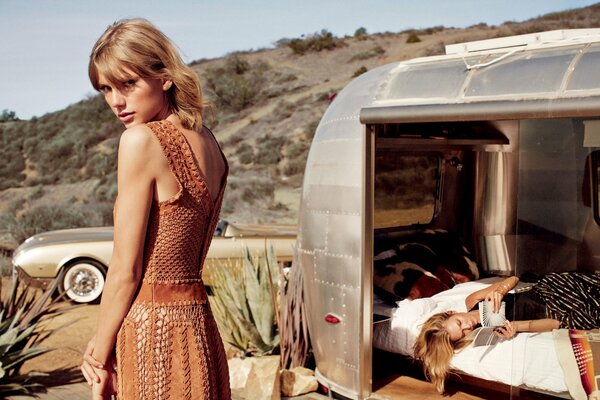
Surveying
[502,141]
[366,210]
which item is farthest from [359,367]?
[502,141]

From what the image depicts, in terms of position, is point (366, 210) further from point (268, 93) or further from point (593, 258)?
point (268, 93)

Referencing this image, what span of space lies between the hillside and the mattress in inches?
481

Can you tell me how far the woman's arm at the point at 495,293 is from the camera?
5.67 metres

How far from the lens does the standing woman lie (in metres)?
2.22

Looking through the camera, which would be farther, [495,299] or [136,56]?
[495,299]

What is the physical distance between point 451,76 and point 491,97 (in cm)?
46

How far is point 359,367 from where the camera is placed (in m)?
5.42

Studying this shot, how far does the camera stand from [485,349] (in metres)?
5.49

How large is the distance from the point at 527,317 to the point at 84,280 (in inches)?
293

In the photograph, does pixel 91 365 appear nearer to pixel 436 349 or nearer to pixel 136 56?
pixel 136 56

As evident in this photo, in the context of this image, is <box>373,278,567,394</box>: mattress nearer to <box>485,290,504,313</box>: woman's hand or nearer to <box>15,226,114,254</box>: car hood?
<box>485,290,504,313</box>: woman's hand

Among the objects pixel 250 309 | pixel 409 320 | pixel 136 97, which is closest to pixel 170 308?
pixel 136 97

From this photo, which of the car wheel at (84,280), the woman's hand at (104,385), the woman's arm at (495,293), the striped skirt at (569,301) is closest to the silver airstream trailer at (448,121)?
the striped skirt at (569,301)

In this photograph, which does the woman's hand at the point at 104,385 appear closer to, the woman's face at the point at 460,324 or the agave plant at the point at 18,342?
the woman's face at the point at 460,324
